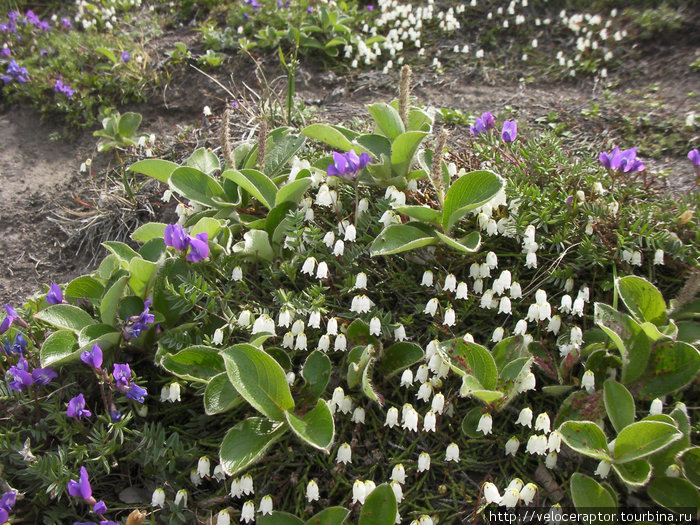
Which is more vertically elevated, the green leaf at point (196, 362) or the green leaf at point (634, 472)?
the green leaf at point (196, 362)

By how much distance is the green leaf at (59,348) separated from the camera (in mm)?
2297

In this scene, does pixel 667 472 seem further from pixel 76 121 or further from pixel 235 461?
pixel 76 121

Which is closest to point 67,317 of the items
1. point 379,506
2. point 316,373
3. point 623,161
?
point 316,373

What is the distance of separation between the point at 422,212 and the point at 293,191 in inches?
25.6

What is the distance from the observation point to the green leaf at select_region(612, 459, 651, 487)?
6.20 feet

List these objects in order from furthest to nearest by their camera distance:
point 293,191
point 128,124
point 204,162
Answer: point 128,124 < point 204,162 < point 293,191

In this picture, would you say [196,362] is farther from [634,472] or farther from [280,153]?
[634,472]

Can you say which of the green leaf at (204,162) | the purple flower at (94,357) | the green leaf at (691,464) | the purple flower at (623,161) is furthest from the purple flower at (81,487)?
the purple flower at (623,161)

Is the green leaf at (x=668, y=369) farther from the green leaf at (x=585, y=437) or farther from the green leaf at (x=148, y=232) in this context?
the green leaf at (x=148, y=232)

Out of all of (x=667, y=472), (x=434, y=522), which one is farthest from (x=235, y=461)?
(x=667, y=472)

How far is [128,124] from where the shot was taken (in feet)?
13.6

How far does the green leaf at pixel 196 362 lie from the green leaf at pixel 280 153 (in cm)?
A: 115

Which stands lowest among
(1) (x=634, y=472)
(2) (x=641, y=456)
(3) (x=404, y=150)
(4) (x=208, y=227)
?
(1) (x=634, y=472)

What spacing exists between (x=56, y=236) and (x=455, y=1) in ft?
14.6
